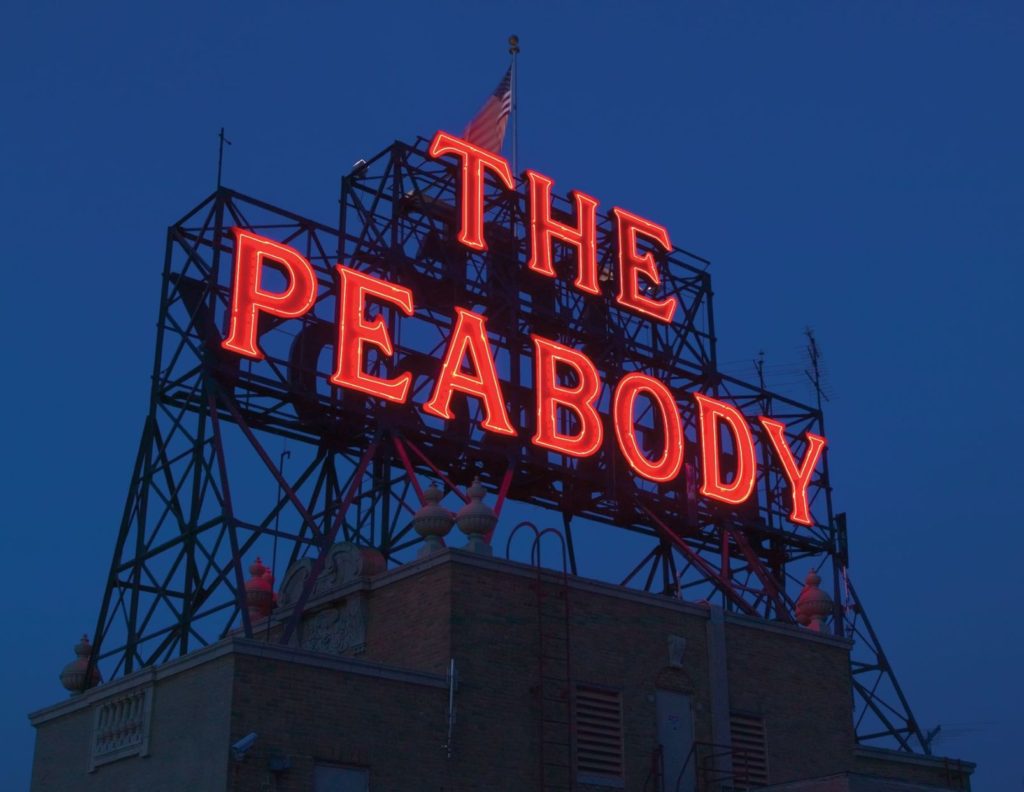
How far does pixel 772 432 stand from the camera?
52750mm

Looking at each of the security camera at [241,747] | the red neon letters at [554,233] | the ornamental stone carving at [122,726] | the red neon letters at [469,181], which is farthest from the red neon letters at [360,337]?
the security camera at [241,747]

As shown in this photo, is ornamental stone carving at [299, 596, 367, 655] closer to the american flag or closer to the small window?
the small window

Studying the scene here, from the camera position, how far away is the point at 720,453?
50188 mm

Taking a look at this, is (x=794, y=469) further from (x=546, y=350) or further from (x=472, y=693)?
(x=472, y=693)

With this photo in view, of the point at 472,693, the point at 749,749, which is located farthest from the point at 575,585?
the point at 749,749

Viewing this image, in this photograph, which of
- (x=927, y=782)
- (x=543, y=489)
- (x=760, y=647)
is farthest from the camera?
(x=543, y=489)

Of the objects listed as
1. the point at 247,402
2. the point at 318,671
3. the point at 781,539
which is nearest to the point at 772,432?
the point at 781,539

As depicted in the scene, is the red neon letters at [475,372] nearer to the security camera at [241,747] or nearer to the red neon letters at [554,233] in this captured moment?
the red neon letters at [554,233]

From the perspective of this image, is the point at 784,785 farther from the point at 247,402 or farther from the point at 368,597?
the point at 247,402

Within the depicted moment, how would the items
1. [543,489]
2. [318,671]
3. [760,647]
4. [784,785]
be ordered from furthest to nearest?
[543,489]
[760,647]
[784,785]
[318,671]

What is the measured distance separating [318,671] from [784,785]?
32.8ft

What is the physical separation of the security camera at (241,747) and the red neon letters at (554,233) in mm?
20735

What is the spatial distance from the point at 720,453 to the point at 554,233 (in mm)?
8101

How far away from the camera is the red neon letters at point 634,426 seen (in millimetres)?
46875
